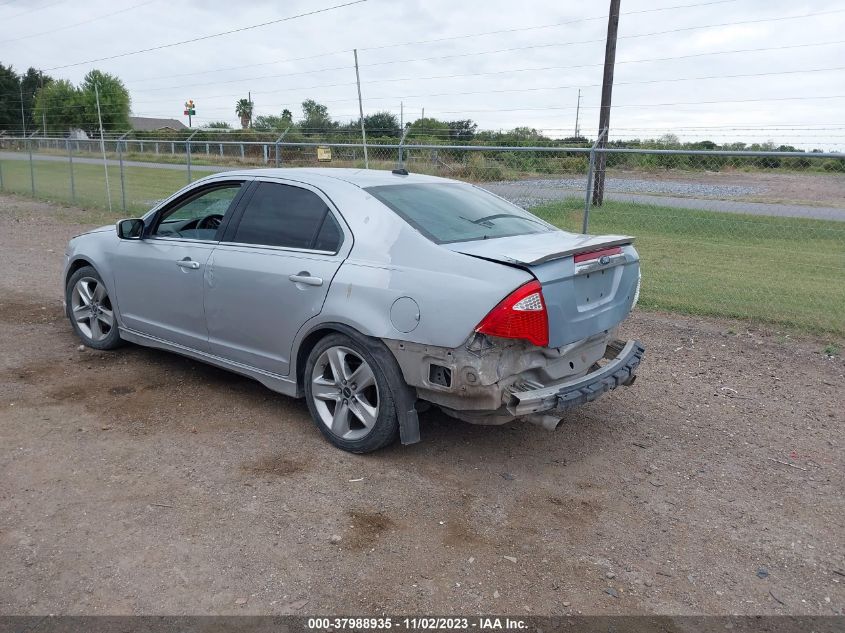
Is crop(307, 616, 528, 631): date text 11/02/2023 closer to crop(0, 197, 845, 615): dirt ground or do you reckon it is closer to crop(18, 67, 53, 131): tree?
crop(0, 197, 845, 615): dirt ground

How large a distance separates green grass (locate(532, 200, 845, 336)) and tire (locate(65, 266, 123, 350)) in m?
5.52

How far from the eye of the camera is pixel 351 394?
4223mm

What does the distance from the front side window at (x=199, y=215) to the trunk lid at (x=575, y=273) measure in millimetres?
1974

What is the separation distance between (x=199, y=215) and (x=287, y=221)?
1086 millimetres

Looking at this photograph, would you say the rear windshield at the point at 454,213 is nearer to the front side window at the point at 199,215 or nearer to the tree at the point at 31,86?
the front side window at the point at 199,215

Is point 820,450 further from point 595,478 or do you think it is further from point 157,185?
point 157,185

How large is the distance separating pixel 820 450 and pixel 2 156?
28109 mm

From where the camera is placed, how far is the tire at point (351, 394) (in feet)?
13.2

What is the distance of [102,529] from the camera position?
344 cm

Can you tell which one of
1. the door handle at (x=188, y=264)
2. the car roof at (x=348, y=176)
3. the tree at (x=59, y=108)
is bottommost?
the door handle at (x=188, y=264)

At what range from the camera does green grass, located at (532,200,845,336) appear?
7.76m

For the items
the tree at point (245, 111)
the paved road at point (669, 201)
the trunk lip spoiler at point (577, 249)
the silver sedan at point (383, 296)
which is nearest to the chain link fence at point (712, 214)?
the paved road at point (669, 201)

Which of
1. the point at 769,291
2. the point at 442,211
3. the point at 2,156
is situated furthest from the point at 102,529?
the point at 2,156

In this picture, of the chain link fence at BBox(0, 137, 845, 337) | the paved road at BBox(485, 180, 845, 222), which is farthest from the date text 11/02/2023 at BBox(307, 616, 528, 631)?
the paved road at BBox(485, 180, 845, 222)
